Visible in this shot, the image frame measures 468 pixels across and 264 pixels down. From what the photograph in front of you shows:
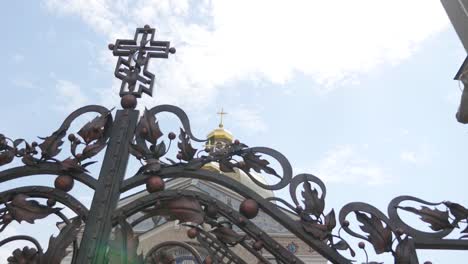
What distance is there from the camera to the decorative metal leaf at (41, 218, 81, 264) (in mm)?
2262

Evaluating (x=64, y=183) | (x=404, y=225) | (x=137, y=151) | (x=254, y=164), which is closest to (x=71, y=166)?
(x=64, y=183)

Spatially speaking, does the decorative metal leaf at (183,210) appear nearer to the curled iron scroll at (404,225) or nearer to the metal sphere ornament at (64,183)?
the metal sphere ornament at (64,183)

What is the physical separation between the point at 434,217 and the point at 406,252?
27cm

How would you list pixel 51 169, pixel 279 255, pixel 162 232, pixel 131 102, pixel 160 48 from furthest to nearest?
pixel 162 232
pixel 160 48
pixel 131 102
pixel 51 169
pixel 279 255

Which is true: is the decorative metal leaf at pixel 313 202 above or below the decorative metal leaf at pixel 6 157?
below

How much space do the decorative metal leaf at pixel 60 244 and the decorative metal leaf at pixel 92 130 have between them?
0.49 meters

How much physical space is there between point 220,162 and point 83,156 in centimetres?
74

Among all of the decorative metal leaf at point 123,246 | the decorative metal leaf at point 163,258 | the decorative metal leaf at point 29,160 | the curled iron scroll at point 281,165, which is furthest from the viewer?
the decorative metal leaf at point 29,160

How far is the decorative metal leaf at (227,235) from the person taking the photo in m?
2.30

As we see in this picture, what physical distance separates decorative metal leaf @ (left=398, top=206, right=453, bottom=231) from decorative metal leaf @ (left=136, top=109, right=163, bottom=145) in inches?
52.0

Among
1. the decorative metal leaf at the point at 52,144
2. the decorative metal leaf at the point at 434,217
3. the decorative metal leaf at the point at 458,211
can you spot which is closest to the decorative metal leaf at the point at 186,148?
the decorative metal leaf at the point at 52,144

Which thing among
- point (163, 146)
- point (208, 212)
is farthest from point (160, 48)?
point (208, 212)

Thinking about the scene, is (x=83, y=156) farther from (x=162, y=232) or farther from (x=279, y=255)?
(x=162, y=232)

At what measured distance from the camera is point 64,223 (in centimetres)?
244
